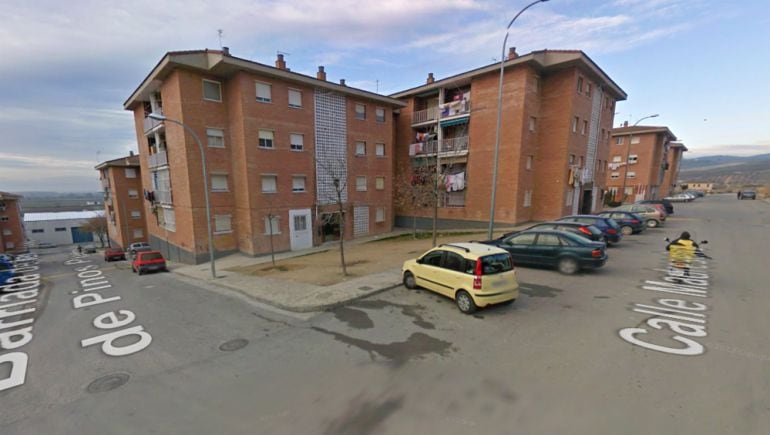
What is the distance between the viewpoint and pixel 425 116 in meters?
26.5

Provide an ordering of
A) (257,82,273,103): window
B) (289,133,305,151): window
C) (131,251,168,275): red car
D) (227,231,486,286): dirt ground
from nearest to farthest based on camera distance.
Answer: (227,231,486,286): dirt ground < (131,251,168,275): red car < (257,82,273,103): window < (289,133,305,151): window

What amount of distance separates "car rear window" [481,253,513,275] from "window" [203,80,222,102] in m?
19.3

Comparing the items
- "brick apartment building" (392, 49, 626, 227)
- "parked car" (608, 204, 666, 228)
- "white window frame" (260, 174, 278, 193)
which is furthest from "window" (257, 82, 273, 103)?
"parked car" (608, 204, 666, 228)

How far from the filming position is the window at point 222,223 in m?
18.9

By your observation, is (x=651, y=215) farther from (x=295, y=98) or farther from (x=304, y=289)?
(x=295, y=98)

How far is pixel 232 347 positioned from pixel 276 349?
103 cm

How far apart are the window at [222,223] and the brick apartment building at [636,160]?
154ft

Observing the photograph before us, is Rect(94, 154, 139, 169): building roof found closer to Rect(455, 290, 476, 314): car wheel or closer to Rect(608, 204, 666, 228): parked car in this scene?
Rect(455, 290, 476, 314): car wheel

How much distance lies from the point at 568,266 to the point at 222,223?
19.3 meters

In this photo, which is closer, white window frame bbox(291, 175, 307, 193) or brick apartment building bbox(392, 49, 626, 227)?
white window frame bbox(291, 175, 307, 193)

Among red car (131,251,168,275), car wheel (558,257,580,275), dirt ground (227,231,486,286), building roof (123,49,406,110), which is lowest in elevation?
red car (131,251,168,275)

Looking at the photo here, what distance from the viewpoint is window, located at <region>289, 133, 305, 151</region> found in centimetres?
1978

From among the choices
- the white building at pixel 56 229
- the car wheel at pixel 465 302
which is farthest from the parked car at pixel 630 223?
the white building at pixel 56 229

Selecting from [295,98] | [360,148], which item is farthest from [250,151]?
[360,148]
